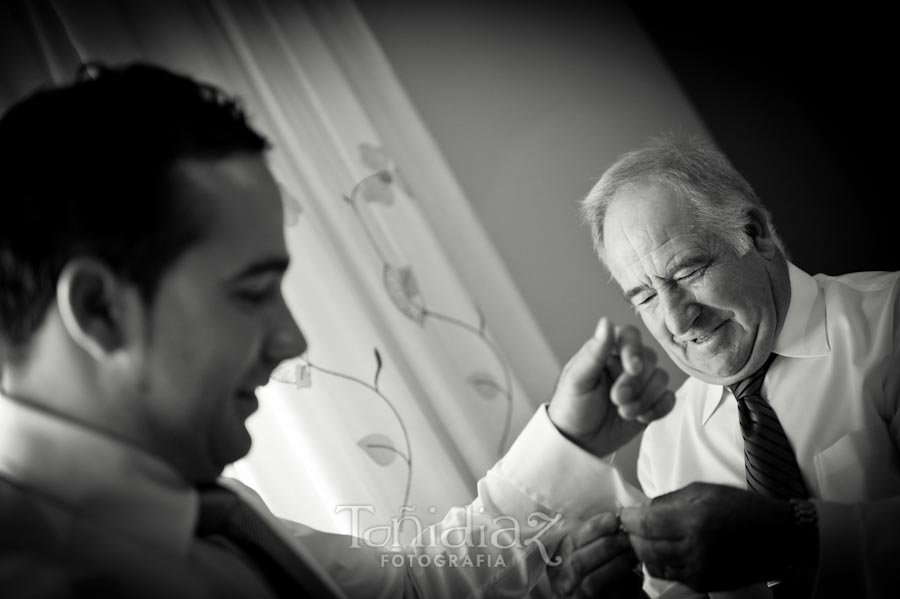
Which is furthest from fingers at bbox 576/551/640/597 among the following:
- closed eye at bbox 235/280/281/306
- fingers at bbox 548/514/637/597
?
closed eye at bbox 235/280/281/306

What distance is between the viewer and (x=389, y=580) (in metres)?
0.95

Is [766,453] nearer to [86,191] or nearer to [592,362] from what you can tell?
[592,362]

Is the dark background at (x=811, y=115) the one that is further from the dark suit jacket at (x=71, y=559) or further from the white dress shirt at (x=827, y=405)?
the dark suit jacket at (x=71, y=559)

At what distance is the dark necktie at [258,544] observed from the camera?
716 mm

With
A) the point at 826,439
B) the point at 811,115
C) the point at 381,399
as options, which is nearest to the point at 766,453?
the point at 826,439

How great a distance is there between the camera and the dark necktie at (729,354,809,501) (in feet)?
3.72

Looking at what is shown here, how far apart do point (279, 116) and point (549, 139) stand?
721mm

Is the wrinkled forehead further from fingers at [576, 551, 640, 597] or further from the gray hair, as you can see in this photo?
fingers at [576, 551, 640, 597]

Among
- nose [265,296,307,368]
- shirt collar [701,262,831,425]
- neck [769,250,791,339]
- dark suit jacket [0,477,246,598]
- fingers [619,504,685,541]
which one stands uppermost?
nose [265,296,307,368]

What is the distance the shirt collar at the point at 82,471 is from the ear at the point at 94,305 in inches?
3.3

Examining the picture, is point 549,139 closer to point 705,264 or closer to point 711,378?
point 705,264

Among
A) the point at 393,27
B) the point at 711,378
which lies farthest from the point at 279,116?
the point at 711,378

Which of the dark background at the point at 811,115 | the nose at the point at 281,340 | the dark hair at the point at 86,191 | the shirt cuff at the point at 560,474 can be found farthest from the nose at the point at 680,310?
the dark hair at the point at 86,191

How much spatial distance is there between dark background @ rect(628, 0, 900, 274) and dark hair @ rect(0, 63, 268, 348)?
57.0 inches
